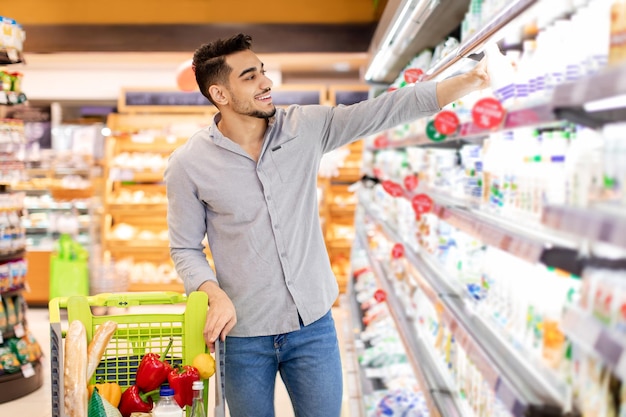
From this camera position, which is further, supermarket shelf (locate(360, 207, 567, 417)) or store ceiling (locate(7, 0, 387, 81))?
store ceiling (locate(7, 0, 387, 81))

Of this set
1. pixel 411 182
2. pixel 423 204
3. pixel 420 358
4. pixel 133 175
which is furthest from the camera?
pixel 133 175

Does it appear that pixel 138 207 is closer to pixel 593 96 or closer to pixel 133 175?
pixel 133 175

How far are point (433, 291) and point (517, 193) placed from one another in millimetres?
890

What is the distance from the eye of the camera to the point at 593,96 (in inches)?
48.8

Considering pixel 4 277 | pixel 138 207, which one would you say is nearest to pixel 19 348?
pixel 4 277

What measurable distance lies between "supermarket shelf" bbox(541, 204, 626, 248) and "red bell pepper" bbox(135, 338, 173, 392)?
1.19 m

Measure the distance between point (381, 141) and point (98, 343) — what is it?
12.9 ft

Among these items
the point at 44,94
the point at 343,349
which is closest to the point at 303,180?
the point at 343,349

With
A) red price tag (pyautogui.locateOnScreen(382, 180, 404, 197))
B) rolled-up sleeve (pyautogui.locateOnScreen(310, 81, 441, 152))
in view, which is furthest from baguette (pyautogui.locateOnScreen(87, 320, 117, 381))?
red price tag (pyautogui.locateOnScreen(382, 180, 404, 197))

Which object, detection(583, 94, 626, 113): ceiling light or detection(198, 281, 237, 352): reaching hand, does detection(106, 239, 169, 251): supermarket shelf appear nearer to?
detection(198, 281, 237, 352): reaching hand

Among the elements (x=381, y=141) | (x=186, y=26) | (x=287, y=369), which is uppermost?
(x=186, y=26)

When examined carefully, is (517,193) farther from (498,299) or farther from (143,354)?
(143,354)

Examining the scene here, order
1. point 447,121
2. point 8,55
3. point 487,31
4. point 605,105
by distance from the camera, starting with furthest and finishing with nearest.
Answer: point 8,55, point 447,121, point 487,31, point 605,105

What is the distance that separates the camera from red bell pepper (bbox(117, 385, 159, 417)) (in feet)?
7.03
